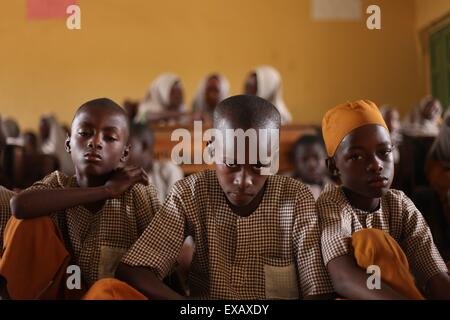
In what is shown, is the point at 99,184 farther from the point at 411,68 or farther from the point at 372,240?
the point at 411,68

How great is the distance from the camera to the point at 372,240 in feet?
3.93

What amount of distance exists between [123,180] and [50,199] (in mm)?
195

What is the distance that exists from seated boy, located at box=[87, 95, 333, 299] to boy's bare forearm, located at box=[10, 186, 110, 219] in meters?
0.17

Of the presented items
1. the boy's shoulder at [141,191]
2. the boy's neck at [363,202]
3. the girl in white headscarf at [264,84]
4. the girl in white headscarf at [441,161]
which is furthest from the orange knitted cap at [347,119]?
the girl in white headscarf at [264,84]

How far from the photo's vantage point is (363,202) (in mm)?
1433

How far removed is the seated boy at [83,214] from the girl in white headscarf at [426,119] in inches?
132

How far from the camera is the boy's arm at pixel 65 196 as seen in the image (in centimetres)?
132

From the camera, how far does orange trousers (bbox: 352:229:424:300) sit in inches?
45.5

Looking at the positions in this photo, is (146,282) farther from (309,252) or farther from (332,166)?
(332,166)

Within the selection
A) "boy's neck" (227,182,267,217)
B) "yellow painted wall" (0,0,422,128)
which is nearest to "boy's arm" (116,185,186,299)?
"boy's neck" (227,182,267,217)

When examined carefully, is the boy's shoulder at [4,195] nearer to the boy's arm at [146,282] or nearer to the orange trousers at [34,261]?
the orange trousers at [34,261]

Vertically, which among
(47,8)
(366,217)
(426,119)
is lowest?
(366,217)

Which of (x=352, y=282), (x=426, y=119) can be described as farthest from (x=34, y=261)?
(x=426, y=119)

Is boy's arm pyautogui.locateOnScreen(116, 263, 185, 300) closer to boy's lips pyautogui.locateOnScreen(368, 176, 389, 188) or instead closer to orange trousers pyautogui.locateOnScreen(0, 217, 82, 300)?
orange trousers pyautogui.locateOnScreen(0, 217, 82, 300)
